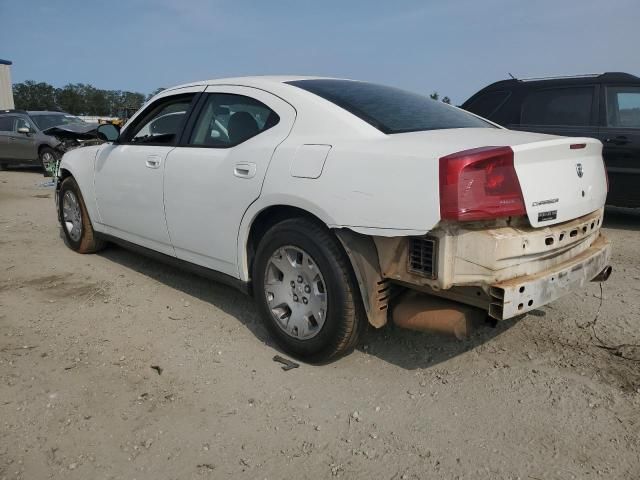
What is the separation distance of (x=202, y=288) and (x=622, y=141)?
16.8 ft

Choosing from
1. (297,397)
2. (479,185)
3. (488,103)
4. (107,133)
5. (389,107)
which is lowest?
(297,397)

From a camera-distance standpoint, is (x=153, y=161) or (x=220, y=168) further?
(x=153, y=161)

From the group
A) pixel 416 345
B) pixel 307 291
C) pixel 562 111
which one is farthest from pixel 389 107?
pixel 562 111

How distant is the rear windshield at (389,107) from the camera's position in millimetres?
2902

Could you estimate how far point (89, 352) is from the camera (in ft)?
10.5

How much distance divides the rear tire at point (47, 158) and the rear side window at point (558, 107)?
10.8 m

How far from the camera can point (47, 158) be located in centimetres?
1293

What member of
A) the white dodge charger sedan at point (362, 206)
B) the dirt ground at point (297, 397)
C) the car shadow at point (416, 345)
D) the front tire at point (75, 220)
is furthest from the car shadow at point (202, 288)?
the car shadow at point (416, 345)

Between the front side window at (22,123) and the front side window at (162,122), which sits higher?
the front side window at (22,123)

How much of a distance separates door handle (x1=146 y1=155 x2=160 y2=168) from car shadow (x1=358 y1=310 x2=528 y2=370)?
1.93 metres

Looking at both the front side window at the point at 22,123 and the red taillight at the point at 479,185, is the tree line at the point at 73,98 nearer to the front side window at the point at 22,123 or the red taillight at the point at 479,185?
the front side window at the point at 22,123

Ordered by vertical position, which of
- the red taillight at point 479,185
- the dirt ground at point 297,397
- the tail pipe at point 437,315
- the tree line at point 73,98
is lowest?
the dirt ground at point 297,397

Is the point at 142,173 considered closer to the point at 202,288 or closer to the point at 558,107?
the point at 202,288

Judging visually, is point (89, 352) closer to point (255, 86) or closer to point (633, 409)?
point (255, 86)
